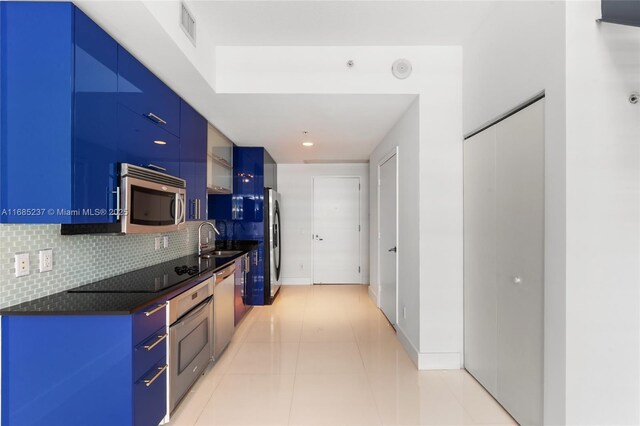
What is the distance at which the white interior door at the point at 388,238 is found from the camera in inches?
138

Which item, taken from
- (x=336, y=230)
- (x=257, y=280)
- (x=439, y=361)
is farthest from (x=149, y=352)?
(x=336, y=230)

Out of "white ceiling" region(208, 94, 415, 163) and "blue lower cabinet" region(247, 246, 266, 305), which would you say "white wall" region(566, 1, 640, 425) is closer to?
"white ceiling" region(208, 94, 415, 163)

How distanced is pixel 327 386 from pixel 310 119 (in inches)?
97.5

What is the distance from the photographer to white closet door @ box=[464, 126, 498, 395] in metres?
2.19

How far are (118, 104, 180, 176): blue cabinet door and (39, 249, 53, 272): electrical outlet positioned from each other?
0.63 meters

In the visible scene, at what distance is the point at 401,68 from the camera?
2.57 m

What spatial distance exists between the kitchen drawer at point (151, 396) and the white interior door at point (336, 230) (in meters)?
4.19

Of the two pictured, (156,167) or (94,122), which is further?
(156,167)

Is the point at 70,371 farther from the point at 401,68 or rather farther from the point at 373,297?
the point at 373,297

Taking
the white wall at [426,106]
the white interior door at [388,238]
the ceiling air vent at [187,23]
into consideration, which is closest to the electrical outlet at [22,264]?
the ceiling air vent at [187,23]

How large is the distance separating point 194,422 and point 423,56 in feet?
10.5

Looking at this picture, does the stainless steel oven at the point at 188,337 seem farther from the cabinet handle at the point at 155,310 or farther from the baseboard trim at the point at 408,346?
the baseboard trim at the point at 408,346

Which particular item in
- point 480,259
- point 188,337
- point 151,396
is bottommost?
point 151,396

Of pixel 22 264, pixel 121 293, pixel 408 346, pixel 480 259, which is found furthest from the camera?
pixel 408 346
